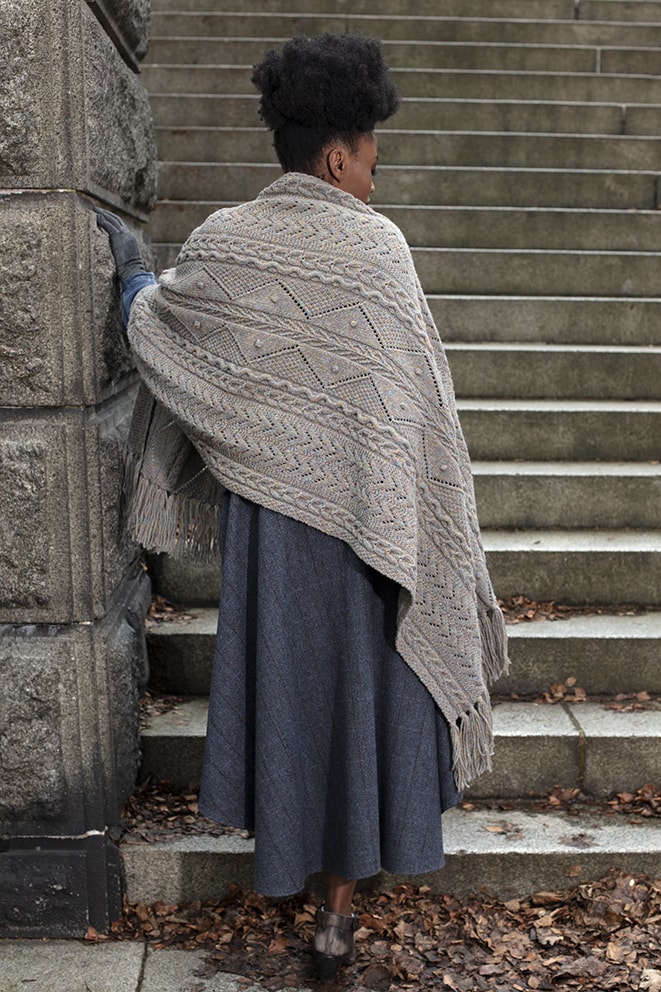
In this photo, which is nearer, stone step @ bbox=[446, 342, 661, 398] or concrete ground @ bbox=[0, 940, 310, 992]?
concrete ground @ bbox=[0, 940, 310, 992]

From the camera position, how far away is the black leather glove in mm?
2736

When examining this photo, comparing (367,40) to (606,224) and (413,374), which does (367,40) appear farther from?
(606,224)

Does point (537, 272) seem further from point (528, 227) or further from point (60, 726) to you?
point (60, 726)

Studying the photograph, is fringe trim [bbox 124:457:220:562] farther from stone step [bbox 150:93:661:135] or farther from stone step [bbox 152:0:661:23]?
stone step [bbox 152:0:661:23]

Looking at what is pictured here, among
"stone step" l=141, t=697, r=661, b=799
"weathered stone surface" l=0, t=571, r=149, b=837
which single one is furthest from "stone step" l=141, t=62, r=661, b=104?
A: "weathered stone surface" l=0, t=571, r=149, b=837

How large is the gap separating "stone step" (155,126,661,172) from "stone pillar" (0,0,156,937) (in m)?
2.98

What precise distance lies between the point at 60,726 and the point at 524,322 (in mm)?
3034

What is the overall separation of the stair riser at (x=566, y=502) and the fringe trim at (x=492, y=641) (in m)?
1.39

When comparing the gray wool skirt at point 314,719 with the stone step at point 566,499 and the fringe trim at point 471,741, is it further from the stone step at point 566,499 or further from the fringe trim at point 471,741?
the stone step at point 566,499

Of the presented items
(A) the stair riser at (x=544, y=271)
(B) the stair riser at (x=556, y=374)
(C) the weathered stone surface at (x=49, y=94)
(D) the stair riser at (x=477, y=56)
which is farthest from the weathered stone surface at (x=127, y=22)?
(D) the stair riser at (x=477, y=56)

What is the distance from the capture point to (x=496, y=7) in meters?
7.42

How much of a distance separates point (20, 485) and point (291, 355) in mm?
749

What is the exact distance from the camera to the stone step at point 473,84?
21.4 ft

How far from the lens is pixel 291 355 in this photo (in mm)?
2377
